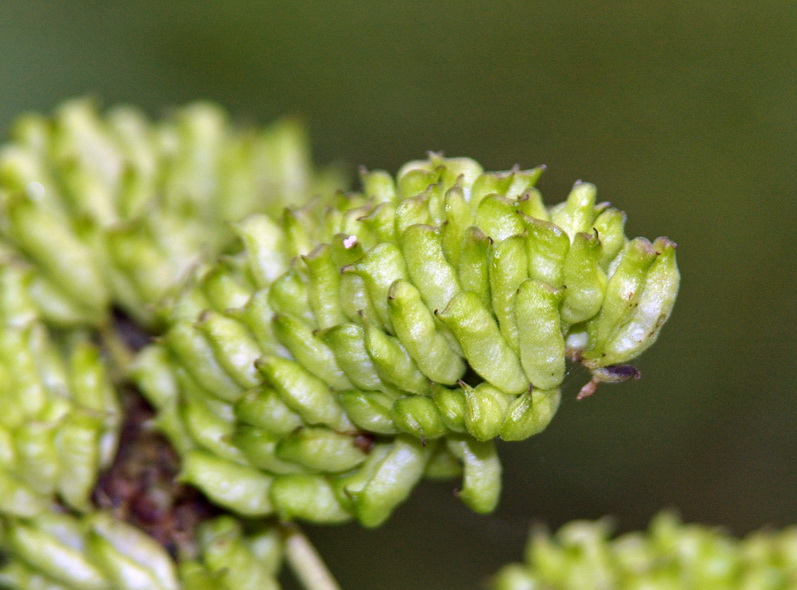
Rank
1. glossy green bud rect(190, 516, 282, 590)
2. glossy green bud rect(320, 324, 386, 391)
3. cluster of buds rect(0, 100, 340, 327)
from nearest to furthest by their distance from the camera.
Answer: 1. glossy green bud rect(320, 324, 386, 391)
2. glossy green bud rect(190, 516, 282, 590)
3. cluster of buds rect(0, 100, 340, 327)

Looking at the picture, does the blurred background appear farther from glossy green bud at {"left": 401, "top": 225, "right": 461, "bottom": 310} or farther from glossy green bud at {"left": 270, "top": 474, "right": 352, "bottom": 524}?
glossy green bud at {"left": 401, "top": 225, "right": 461, "bottom": 310}

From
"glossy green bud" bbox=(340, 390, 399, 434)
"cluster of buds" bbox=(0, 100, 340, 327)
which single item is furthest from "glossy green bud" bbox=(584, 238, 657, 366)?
"cluster of buds" bbox=(0, 100, 340, 327)

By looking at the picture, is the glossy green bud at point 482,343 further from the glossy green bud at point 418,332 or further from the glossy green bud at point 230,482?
the glossy green bud at point 230,482

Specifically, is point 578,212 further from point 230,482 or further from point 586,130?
point 586,130

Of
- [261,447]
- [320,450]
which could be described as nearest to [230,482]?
[261,447]

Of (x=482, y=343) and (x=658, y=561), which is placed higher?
(x=482, y=343)

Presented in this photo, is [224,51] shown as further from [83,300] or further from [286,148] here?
[83,300]
